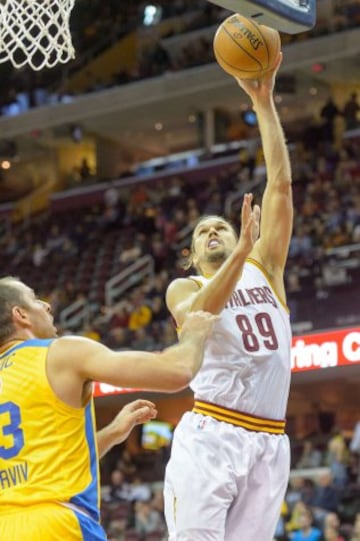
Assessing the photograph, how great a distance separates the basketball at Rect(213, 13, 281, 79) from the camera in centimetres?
605

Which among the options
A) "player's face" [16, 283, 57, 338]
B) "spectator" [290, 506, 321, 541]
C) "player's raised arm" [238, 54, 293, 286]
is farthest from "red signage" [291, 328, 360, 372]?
"player's face" [16, 283, 57, 338]

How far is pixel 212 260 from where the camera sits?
5988 mm

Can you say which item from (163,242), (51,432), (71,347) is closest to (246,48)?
(71,347)

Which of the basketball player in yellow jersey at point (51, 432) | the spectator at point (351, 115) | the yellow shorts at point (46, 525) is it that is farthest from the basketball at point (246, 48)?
the spectator at point (351, 115)

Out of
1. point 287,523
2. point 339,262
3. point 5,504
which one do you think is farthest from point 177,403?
point 5,504

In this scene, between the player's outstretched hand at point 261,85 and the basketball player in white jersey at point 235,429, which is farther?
the player's outstretched hand at point 261,85

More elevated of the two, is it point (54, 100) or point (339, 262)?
point (54, 100)

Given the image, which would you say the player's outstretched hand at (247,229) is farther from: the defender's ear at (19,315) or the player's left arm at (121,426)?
the defender's ear at (19,315)

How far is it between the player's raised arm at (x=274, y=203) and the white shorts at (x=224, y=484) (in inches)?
35.4

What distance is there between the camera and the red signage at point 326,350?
472 inches

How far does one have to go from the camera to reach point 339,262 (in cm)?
1686

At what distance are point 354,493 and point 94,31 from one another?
18.8 meters

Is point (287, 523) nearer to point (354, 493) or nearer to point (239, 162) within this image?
point (354, 493)

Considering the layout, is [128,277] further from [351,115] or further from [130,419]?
[130,419]
